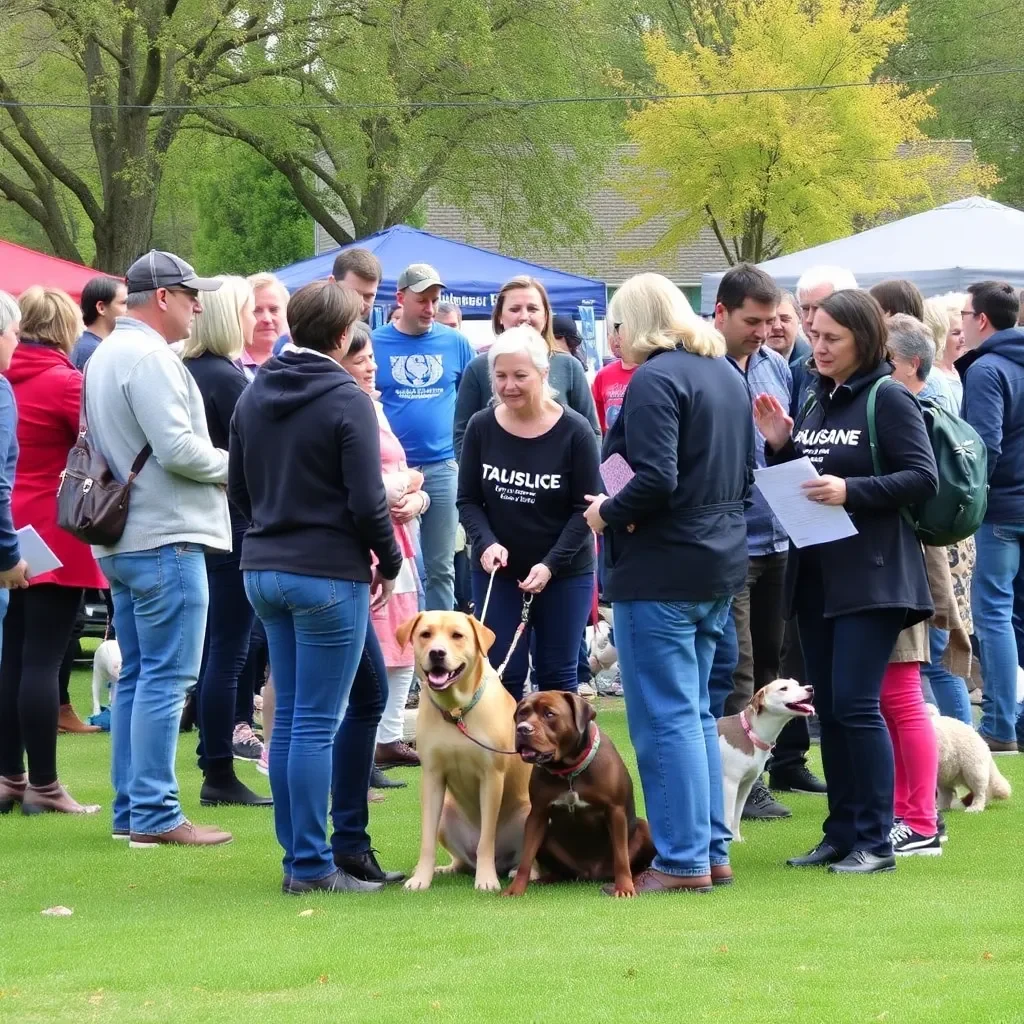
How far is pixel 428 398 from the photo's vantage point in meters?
8.98

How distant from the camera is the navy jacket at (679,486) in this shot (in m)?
5.32

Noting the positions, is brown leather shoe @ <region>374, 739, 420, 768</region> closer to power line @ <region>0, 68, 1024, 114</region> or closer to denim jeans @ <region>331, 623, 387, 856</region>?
denim jeans @ <region>331, 623, 387, 856</region>

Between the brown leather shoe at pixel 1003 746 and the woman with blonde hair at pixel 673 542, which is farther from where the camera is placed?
the brown leather shoe at pixel 1003 746

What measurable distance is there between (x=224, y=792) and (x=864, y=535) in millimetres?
3312

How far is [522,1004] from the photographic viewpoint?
406 centimetres

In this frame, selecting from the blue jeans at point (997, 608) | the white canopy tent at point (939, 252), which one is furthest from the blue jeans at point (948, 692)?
the white canopy tent at point (939, 252)

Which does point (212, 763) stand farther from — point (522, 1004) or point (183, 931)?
point (522, 1004)

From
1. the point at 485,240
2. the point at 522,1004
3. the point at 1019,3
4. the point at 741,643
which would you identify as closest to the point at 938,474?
the point at 741,643

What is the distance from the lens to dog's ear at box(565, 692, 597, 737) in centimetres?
555

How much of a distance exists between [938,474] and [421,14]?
2580 cm

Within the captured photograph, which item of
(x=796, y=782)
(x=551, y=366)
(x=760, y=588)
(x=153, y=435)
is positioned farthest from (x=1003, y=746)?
(x=153, y=435)

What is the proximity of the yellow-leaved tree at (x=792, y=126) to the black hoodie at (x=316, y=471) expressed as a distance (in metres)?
29.8

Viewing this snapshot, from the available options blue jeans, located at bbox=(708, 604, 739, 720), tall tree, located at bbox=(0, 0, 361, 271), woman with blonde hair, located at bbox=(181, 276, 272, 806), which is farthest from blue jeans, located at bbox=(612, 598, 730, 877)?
tall tree, located at bbox=(0, 0, 361, 271)

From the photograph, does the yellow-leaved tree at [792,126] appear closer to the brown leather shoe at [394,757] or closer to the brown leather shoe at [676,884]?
the brown leather shoe at [394,757]
